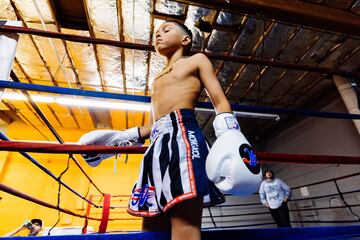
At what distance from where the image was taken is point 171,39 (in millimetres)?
1079

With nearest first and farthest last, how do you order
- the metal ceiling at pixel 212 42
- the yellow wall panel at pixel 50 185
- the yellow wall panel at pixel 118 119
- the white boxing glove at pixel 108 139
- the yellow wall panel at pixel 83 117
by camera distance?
the white boxing glove at pixel 108 139
the metal ceiling at pixel 212 42
the yellow wall panel at pixel 50 185
the yellow wall panel at pixel 83 117
the yellow wall panel at pixel 118 119

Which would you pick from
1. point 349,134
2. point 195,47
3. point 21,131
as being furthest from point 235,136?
point 21,131

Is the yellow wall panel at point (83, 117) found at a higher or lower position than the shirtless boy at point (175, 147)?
higher

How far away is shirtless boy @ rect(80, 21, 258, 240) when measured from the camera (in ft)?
2.07

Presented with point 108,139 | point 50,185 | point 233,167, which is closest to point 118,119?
point 50,185

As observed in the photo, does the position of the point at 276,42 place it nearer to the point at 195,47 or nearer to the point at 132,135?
the point at 195,47

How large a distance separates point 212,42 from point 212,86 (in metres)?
3.72

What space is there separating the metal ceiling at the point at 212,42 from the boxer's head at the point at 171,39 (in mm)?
1577

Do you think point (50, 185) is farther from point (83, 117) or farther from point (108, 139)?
point (108, 139)

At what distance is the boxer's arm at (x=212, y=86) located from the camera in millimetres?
767

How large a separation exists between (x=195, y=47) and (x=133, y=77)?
1698 mm

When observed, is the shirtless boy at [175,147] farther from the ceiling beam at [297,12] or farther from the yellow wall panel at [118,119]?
the yellow wall panel at [118,119]

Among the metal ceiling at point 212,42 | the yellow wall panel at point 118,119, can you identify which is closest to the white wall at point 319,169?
the metal ceiling at point 212,42

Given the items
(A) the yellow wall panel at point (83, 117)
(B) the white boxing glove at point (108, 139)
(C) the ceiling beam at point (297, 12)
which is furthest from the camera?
(A) the yellow wall panel at point (83, 117)
